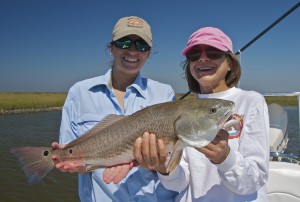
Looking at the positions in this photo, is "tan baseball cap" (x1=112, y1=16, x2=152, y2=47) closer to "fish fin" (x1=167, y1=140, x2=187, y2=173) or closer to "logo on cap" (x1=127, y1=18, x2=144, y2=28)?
"logo on cap" (x1=127, y1=18, x2=144, y2=28)

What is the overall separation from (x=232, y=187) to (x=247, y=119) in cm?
62

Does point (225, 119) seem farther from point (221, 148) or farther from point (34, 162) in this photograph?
point (34, 162)

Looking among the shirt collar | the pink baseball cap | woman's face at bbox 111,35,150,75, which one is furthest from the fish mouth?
woman's face at bbox 111,35,150,75

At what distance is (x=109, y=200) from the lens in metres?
A: 3.66

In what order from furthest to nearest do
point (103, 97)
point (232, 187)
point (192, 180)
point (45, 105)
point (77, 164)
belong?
point (45, 105) < point (103, 97) < point (77, 164) < point (192, 180) < point (232, 187)

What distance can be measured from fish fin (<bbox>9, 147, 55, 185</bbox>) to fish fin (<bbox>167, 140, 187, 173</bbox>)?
4.87 feet

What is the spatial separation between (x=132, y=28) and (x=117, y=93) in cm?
81

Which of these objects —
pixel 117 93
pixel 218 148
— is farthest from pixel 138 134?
pixel 117 93

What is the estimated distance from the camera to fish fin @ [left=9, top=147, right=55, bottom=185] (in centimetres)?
365

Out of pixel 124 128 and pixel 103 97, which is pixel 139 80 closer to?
pixel 103 97

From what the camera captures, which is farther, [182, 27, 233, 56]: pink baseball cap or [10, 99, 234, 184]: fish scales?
[182, 27, 233, 56]: pink baseball cap

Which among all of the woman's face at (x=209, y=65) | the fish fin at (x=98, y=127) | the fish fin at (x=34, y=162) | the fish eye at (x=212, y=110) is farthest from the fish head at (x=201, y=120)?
the fish fin at (x=34, y=162)

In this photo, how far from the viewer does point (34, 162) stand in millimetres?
3678

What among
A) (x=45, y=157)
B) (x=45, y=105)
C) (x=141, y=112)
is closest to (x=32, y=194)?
(x=45, y=157)
